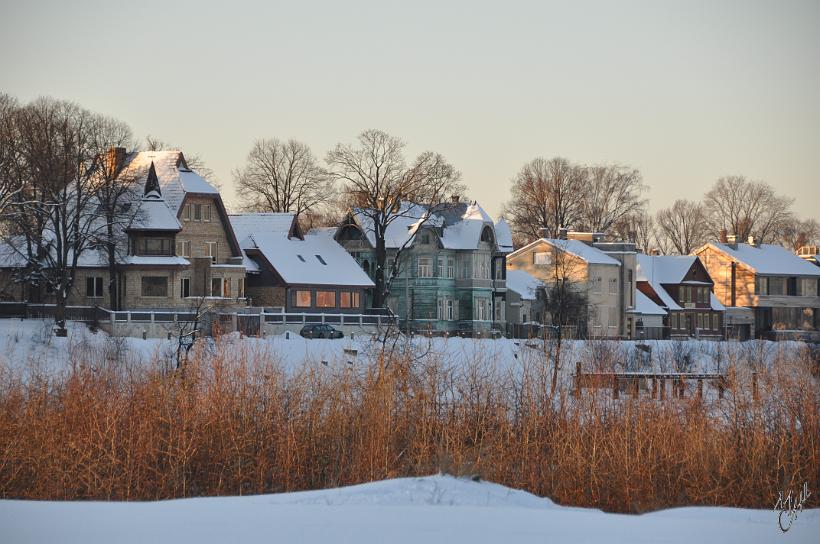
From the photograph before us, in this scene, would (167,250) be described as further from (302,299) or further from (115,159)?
(302,299)

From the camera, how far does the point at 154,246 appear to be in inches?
2549

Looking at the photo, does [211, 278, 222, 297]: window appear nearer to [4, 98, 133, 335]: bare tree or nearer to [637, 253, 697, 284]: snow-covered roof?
[4, 98, 133, 335]: bare tree

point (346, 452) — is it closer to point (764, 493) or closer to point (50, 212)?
point (764, 493)

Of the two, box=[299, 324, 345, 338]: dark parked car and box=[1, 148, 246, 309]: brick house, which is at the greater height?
box=[1, 148, 246, 309]: brick house

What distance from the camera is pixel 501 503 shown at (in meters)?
19.9

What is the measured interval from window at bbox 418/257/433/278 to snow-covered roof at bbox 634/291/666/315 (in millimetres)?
17569

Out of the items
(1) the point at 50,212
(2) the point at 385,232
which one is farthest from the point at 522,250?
(1) the point at 50,212

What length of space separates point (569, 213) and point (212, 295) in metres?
46.9

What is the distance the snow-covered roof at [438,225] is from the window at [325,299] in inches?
317

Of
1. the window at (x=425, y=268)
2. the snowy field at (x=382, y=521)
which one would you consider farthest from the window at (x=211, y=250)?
the snowy field at (x=382, y=521)

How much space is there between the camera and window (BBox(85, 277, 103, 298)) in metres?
64.0

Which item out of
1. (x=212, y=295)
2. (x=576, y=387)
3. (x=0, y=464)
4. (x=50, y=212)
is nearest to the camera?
(x=0, y=464)

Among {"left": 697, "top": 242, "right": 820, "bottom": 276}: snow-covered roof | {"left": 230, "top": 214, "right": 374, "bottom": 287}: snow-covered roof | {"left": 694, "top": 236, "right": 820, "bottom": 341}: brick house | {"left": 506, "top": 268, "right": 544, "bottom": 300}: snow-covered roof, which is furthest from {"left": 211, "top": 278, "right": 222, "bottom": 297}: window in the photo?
{"left": 697, "top": 242, "right": 820, "bottom": 276}: snow-covered roof

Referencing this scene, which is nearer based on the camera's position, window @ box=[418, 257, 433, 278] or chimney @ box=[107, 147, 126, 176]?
chimney @ box=[107, 147, 126, 176]
